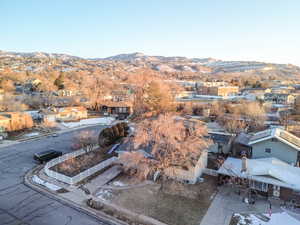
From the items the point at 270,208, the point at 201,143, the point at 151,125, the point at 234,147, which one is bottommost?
the point at 270,208

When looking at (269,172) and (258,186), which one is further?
(258,186)

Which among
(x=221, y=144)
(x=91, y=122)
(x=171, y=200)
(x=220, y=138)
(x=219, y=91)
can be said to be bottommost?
(x=171, y=200)

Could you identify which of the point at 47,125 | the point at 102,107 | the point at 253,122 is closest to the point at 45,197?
the point at 47,125

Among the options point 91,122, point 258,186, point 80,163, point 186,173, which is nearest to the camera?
point 258,186

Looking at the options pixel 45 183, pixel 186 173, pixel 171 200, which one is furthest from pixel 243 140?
pixel 45 183

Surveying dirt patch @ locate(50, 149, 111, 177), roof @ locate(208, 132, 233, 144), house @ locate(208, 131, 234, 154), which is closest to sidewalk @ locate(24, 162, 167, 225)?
dirt patch @ locate(50, 149, 111, 177)

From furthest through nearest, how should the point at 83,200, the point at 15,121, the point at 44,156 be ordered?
the point at 15,121 < the point at 44,156 < the point at 83,200

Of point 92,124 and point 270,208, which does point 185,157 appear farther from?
point 92,124

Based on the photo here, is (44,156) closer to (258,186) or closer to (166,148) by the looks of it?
(166,148)
